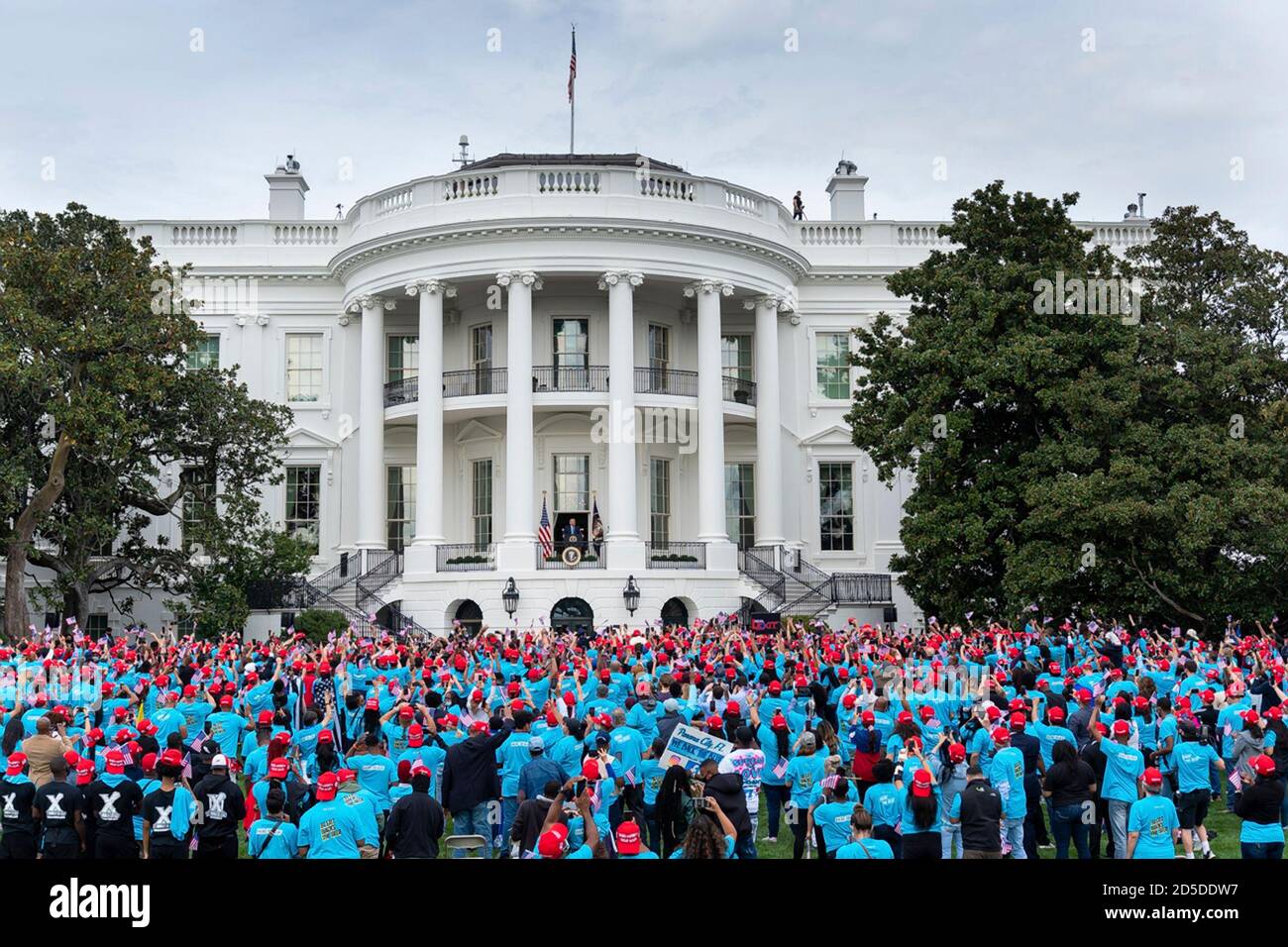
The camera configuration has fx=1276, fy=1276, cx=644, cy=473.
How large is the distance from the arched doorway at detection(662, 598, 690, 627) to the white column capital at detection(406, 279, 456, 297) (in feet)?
34.0

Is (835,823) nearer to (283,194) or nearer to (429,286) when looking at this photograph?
(429,286)

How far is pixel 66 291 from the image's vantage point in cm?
2677

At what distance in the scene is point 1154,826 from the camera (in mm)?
9133

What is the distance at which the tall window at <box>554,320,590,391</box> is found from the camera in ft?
116

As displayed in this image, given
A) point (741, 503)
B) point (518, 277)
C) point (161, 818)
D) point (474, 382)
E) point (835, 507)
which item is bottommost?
point (161, 818)

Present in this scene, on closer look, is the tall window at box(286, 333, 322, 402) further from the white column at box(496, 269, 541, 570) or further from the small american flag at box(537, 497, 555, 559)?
the small american flag at box(537, 497, 555, 559)

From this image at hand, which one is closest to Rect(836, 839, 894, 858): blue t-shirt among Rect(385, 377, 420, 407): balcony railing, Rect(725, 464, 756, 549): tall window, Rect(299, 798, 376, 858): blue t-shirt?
Rect(299, 798, 376, 858): blue t-shirt

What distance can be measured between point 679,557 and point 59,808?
78.5ft

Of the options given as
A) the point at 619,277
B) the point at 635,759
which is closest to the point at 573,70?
the point at 619,277

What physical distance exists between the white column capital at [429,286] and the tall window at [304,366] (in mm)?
5027

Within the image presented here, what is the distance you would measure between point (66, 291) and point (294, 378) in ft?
37.5

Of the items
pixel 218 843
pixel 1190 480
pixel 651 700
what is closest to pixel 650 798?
pixel 651 700

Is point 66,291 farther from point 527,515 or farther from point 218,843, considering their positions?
point 218,843

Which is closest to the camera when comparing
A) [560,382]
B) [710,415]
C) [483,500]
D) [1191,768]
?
[1191,768]
